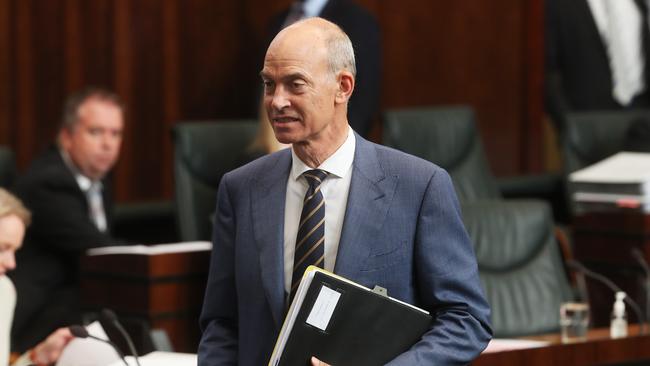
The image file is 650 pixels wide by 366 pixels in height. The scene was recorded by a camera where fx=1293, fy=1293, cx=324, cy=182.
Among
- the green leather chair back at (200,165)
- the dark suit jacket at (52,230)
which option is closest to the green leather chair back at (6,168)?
the dark suit jacket at (52,230)

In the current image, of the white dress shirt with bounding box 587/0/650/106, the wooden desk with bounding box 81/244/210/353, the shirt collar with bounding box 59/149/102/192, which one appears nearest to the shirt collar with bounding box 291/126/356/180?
the wooden desk with bounding box 81/244/210/353

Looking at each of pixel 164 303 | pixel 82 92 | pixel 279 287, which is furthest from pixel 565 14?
pixel 279 287

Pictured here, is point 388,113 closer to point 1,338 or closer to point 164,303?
point 164,303

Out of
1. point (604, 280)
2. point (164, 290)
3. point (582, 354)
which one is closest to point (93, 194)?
point (164, 290)

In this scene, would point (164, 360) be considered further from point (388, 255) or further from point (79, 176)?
point (79, 176)

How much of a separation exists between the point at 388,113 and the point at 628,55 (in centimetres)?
178

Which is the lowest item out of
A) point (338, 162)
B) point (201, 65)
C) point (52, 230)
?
point (52, 230)

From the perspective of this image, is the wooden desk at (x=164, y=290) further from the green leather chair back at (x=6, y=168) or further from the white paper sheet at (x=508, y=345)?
the white paper sheet at (x=508, y=345)

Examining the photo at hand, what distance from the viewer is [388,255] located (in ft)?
7.14

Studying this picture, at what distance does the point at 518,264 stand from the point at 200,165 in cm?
124

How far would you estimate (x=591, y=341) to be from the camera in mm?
3141

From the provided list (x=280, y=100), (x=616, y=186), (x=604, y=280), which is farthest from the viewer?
(x=616, y=186)

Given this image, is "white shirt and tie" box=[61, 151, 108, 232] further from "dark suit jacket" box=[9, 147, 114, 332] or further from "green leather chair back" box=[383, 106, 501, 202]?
"green leather chair back" box=[383, 106, 501, 202]

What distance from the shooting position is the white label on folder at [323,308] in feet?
6.88
